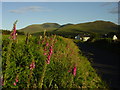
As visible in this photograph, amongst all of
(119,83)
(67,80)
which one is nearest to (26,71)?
(67,80)

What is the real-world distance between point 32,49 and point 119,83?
143 inches

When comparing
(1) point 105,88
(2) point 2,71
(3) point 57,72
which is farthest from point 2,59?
(1) point 105,88

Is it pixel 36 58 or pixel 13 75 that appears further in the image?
pixel 36 58

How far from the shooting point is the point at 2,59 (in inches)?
243

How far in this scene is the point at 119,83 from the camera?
8297 mm

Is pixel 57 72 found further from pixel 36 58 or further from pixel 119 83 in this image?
pixel 119 83

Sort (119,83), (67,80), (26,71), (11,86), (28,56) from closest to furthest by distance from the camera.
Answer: (11,86) → (26,71) → (67,80) → (28,56) → (119,83)

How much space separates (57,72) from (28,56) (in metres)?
1.06

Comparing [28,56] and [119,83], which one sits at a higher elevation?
[28,56]

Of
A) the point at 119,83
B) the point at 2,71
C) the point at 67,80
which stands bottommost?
the point at 119,83

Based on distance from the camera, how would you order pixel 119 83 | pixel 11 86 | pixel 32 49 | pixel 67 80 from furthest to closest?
pixel 119 83
pixel 32 49
pixel 67 80
pixel 11 86

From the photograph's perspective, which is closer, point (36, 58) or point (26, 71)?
point (26, 71)

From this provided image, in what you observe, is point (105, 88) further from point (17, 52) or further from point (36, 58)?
point (17, 52)

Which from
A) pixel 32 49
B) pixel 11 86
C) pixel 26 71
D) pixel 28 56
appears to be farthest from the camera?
pixel 32 49
